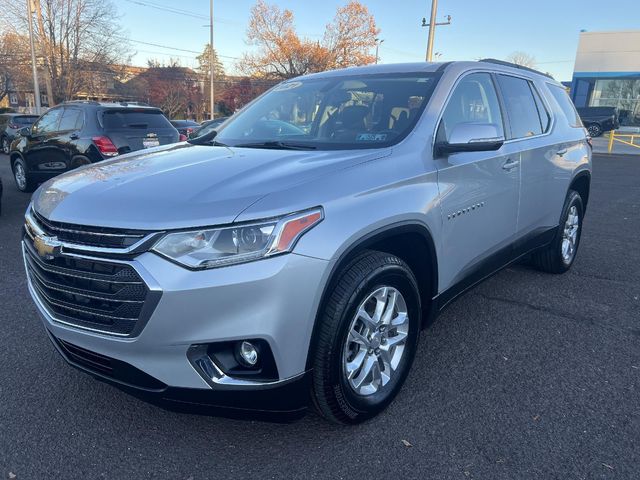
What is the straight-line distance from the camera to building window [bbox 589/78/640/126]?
120 ft

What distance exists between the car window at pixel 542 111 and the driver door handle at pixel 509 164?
2.76 ft

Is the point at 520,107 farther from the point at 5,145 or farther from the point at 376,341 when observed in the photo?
the point at 5,145

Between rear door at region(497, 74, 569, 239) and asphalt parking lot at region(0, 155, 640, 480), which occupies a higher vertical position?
rear door at region(497, 74, 569, 239)

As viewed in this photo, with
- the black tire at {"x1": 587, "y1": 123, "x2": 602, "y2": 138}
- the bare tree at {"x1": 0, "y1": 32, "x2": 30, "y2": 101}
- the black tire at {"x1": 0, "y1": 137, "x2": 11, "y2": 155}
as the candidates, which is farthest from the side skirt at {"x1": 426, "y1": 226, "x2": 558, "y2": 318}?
the bare tree at {"x1": 0, "y1": 32, "x2": 30, "y2": 101}

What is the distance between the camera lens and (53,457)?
2.38 m

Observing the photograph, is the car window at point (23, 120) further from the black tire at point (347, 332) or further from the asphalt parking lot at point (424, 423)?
the black tire at point (347, 332)

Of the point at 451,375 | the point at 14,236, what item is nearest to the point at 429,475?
the point at 451,375

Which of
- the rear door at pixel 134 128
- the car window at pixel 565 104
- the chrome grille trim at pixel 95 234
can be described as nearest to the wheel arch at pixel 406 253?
the chrome grille trim at pixel 95 234

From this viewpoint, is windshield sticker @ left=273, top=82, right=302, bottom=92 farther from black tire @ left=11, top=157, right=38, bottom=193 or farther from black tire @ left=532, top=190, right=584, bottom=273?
black tire @ left=11, top=157, right=38, bottom=193

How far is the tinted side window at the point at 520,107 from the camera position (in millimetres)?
3832

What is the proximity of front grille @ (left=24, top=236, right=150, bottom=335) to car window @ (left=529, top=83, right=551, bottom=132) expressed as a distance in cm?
363

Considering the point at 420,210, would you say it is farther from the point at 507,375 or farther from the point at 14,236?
the point at 14,236

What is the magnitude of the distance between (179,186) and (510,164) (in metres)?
2.39

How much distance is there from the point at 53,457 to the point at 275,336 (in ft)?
4.22
